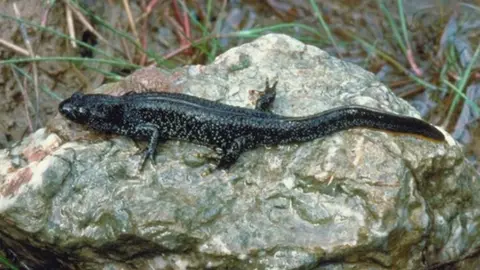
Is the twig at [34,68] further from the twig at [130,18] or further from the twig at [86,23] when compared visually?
the twig at [130,18]

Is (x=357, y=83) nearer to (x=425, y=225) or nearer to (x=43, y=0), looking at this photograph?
(x=425, y=225)

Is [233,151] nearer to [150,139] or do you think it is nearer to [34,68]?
[150,139]

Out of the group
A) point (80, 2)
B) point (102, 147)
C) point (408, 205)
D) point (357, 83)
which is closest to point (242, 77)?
point (357, 83)

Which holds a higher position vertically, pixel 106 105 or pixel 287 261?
pixel 106 105

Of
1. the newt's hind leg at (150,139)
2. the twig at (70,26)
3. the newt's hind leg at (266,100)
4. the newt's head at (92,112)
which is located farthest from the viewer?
the twig at (70,26)

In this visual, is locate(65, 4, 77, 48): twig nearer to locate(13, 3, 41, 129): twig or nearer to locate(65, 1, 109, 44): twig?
locate(65, 1, 109, 44): twig

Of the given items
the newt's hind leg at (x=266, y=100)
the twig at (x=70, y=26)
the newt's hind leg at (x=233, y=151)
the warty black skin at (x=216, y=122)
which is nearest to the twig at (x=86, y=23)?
the twig at (x=70, y=26)

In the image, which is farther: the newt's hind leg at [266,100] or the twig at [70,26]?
the twig at [70,26]
